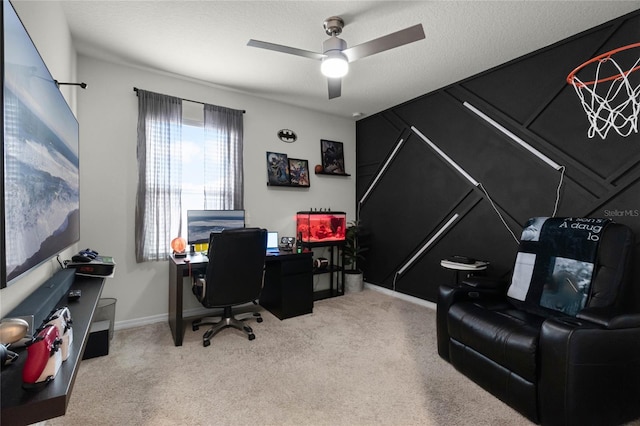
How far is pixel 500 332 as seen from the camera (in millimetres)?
1808

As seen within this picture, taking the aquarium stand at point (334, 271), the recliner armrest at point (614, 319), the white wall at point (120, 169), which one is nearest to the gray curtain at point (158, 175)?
the white wall at point (120, 169)

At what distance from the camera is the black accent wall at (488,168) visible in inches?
89.2

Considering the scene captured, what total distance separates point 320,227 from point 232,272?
1780 mm

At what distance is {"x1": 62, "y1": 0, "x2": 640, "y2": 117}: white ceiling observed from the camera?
2.10 m

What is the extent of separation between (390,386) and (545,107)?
2672 mm

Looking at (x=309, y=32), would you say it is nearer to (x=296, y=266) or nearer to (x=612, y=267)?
(x=296, y=266)

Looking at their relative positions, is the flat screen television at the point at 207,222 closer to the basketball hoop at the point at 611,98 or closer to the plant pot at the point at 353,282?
the plant pot at the point at 353,282

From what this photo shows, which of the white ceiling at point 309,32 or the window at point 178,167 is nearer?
the white ceiling at point 309,32

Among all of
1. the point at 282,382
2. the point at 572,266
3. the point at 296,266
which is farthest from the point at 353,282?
the point at 572,266

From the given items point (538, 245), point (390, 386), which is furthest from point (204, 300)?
point (538, 245)

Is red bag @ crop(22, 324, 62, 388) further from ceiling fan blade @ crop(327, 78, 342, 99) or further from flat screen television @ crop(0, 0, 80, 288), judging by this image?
ceiling fan blade @ crop(327, 78, 342, 99)

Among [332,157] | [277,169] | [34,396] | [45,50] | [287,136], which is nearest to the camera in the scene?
[34,396]

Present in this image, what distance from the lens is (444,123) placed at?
11.3ft

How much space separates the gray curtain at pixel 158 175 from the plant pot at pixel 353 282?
2.37 metres
